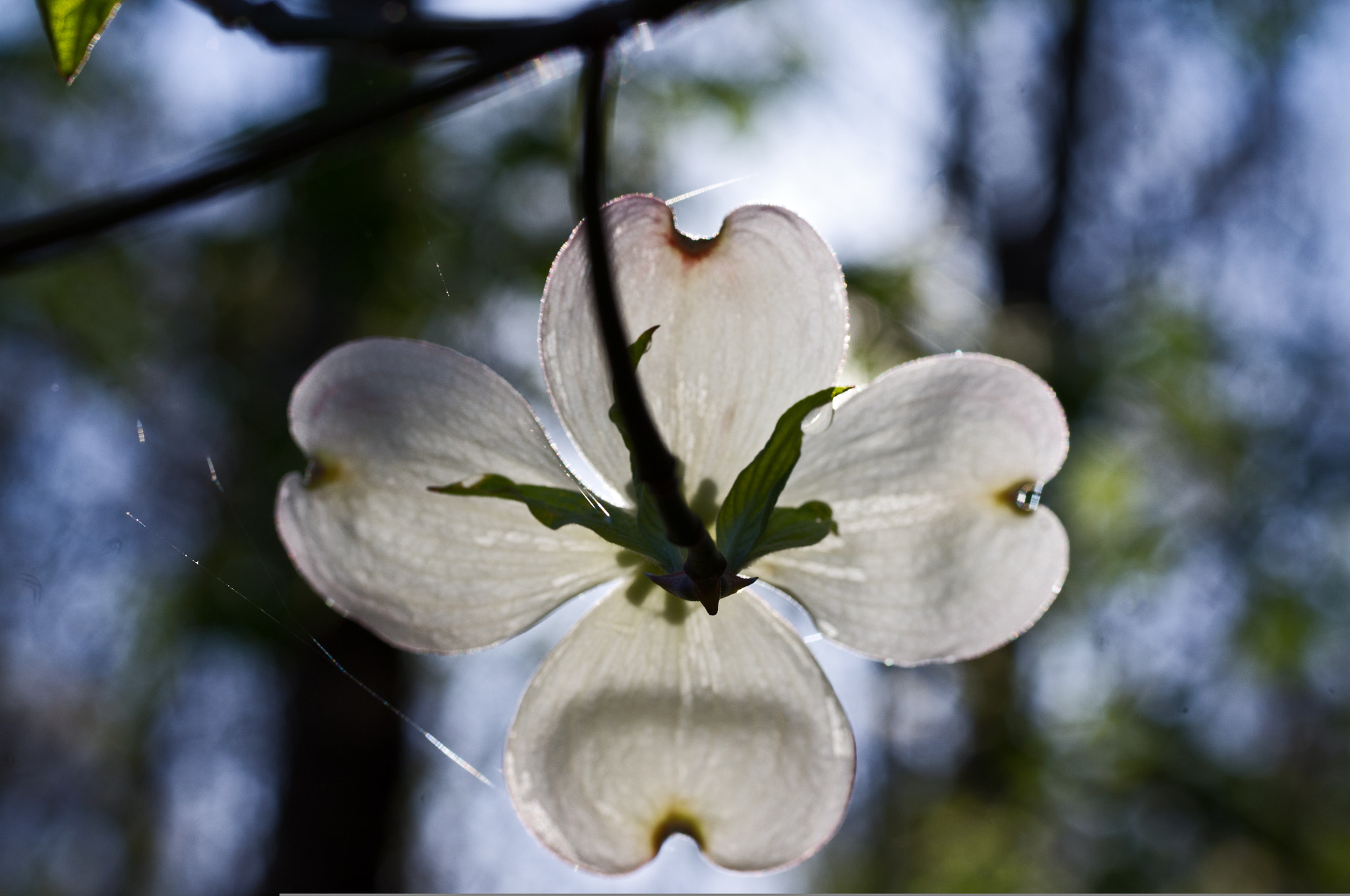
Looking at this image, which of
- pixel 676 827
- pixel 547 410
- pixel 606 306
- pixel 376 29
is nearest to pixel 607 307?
pixel 606 306

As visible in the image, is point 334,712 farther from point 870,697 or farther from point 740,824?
point 740,824

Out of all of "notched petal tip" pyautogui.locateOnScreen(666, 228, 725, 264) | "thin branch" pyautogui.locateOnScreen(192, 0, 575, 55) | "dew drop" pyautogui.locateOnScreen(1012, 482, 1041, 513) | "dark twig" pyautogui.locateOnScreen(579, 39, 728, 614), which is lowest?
"dew drop" pyautogui.locateOnScreen(1012, 482, 1041, 513)

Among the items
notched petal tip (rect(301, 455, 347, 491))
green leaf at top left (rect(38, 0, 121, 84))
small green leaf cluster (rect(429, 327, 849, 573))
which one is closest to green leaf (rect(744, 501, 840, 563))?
small green leaf cluster (rect(429, 327, 849, 573))

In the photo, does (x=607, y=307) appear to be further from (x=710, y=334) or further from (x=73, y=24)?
(x=73, y=24)

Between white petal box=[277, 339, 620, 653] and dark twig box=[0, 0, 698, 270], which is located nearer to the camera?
dark twig box=[0, 0, 698, 270]

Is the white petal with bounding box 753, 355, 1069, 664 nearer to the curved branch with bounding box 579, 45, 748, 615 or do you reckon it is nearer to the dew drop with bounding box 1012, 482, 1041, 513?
the dew drop with bounding box 1012, 482, 1041, 513

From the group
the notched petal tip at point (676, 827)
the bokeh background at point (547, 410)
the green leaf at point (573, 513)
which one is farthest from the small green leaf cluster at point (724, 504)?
the bokeh background at point (547, 410)

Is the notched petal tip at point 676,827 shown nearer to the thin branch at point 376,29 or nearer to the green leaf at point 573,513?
the green leaf at point 573,513

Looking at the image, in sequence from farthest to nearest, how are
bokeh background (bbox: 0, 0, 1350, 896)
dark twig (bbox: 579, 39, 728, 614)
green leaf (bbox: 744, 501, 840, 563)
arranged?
bokeh background (bbox: 0, 0, 1350, 896) → green leaf (bbox: 744, 501, 840, 563) → dark twig (bbox: 579, 39, 728, 614)
